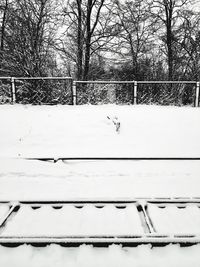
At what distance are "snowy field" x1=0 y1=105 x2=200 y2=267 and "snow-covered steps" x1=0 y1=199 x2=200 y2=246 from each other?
0.05 feet

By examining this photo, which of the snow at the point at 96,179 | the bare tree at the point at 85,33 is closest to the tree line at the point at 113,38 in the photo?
the bare tree at the point at 85,33

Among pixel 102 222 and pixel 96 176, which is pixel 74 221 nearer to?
pixel 102 222

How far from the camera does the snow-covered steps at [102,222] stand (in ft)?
9.96

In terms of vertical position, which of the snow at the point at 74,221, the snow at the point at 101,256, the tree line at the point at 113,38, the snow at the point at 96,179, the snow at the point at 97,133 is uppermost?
the tree line at the point at 113,38

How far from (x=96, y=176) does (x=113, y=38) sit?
1568 cm

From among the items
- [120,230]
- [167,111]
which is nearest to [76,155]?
[120,230]

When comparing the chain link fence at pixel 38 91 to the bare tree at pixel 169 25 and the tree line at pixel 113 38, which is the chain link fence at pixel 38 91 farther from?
the bare tree at pixel 169 25

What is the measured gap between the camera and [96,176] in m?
5.29

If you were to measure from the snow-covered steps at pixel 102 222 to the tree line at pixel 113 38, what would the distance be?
38.0 ft

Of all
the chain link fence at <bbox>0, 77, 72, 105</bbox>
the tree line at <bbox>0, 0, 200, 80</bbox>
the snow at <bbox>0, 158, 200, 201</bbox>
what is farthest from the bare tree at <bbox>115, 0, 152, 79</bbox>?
the snow at <bbox>0, 158, 200, 201</bbox>

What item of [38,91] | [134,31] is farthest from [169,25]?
[38,91]

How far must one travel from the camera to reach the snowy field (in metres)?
2.92

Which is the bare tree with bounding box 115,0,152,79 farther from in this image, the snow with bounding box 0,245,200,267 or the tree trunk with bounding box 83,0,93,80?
the snow with bounding box 0,245,200,267

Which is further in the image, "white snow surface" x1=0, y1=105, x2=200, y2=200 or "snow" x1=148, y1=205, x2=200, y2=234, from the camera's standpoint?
"white snow surface" x1=0, y1=105, x2=200, y2=200
